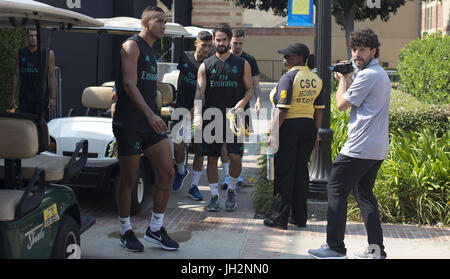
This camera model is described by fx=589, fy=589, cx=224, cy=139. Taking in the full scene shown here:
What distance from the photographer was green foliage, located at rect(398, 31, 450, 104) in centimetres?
1228

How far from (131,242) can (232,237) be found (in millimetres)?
1073

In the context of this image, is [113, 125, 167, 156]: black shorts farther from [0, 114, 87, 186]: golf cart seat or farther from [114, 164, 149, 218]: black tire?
[114, 164, 149, 218]: black tire

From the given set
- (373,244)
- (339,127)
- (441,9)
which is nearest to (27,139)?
(373,244)

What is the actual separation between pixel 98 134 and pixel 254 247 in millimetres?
2229

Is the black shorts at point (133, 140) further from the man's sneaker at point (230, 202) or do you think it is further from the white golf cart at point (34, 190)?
the man's sneaker at point (230, 202)

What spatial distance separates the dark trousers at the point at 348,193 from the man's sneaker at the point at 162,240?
1411 mm

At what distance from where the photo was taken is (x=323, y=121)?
702 cm

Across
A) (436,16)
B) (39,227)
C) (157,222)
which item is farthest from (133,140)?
(436,16)

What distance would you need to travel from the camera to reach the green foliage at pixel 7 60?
26.2ft

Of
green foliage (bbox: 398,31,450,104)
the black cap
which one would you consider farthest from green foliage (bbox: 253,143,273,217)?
green foliage (bbox: 398,31,450,104)

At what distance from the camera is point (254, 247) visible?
5566 mm

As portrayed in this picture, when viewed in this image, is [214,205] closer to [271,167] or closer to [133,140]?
[271,167]

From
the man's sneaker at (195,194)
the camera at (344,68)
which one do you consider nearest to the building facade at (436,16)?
the man's sneaker at (195,194)
